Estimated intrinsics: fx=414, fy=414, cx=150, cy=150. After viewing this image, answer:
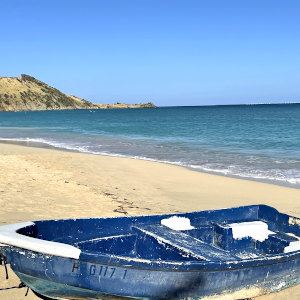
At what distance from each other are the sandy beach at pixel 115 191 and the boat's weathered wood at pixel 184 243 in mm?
1398

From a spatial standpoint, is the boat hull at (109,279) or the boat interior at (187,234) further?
the boat interior at (187,234)

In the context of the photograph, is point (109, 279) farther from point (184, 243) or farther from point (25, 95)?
point (25, 95)

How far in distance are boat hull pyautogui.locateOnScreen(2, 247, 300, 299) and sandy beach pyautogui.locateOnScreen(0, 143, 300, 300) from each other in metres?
1.69

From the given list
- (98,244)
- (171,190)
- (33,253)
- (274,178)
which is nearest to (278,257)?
(98,244)

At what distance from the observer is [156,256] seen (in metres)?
6.31

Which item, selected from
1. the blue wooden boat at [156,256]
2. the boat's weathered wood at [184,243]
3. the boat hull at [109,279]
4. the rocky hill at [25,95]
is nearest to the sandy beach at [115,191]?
the blue wooden boat at [156,256]

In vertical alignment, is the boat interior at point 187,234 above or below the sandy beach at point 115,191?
above

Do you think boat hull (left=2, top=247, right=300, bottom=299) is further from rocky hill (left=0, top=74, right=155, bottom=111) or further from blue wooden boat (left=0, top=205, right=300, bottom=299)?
rocky hill (left=0, top=74, right=155, bottom=111)

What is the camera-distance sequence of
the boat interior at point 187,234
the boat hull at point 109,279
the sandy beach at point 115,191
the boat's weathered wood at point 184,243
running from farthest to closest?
the sandy beach at point 115,191, the boat interior at point 187,234, the boat's weathered wood at point 184,243, the boat hull at point 109,279

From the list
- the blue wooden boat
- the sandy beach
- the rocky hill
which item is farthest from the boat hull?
the rocky hill

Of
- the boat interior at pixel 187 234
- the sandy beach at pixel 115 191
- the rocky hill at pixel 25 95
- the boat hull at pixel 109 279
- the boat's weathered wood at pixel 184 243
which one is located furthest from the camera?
the rocky hill at pixel 25 95

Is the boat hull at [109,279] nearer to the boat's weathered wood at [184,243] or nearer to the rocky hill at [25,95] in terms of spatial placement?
the boat's weathered wood at [184,243]

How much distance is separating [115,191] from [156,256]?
259 inches

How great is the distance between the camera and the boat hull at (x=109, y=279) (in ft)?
15.8
